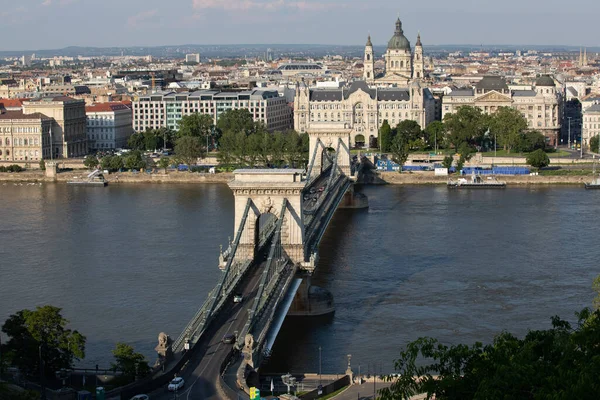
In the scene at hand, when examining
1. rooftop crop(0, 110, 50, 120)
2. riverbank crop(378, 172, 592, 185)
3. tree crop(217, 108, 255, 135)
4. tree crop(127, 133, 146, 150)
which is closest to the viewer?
riverbank crop(378, 172, 592, 185)

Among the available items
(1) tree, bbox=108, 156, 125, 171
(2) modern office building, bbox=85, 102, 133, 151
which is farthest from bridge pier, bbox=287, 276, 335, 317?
(2) modern office building, bbox=85, 102, 133, 151

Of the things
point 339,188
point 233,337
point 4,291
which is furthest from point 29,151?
point 233,337

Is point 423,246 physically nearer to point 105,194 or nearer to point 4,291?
point 4,291

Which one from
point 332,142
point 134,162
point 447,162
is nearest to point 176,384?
point 332,142

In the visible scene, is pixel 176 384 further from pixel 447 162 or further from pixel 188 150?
pixel 188 150

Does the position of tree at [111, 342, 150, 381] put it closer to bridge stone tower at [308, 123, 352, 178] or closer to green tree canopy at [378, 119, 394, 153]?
bridge stone tower at [308, 123, 352, 178]

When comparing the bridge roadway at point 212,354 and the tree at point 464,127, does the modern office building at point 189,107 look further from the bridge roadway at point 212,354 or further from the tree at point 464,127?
the bridge roadway at point 212,354
